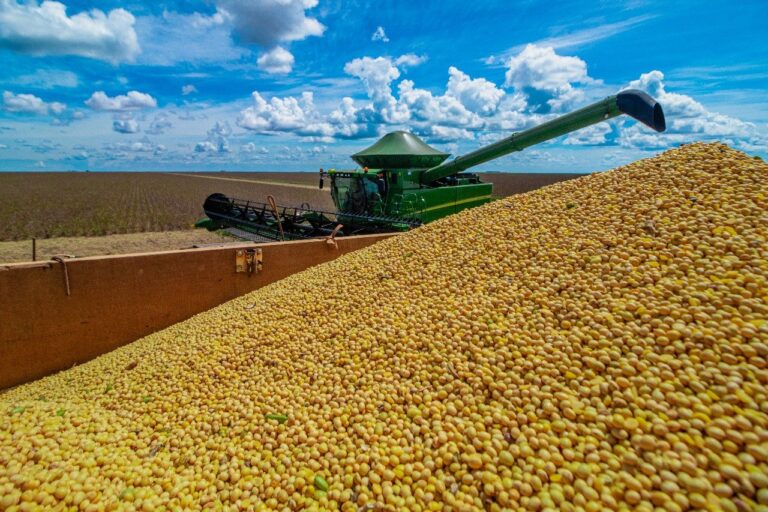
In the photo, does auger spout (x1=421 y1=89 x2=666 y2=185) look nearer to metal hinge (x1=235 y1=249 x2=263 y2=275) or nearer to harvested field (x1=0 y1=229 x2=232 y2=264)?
metal hinge (x1=235 y1=249 x2=263 y2=275)

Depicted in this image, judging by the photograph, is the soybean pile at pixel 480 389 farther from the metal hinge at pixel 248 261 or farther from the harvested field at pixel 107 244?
the harvested field at pixel 107 244

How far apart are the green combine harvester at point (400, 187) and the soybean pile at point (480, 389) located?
2499 mm

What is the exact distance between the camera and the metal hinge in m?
4.00

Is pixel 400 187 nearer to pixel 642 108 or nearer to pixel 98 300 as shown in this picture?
pixel 642 108

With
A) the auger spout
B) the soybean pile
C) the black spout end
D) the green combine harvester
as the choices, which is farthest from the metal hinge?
the black spout end

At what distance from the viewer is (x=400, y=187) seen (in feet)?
20.7

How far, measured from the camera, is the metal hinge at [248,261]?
13.1ft

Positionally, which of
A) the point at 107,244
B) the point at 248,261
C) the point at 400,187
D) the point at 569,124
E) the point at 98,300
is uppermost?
the point at 569,124

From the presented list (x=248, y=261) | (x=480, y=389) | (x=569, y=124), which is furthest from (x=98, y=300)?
(x=569, y=124)

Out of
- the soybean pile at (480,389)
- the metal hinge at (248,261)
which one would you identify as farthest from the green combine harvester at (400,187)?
the soybean pile at (480,389)

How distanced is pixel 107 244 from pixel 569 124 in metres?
12.2

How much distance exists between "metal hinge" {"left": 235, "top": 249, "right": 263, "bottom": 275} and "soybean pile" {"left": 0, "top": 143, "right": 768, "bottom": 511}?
2.94ft

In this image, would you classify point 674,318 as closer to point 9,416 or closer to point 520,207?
point 520,207

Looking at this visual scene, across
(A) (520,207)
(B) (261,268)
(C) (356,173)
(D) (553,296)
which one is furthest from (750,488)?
(C) (356,173)
